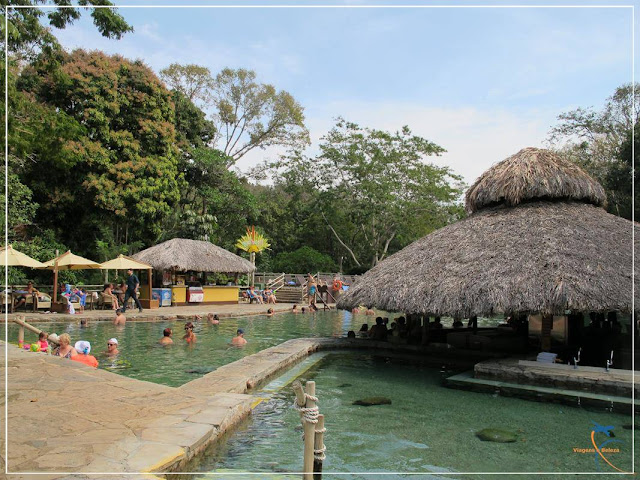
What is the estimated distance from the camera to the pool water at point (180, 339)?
32.6 ft

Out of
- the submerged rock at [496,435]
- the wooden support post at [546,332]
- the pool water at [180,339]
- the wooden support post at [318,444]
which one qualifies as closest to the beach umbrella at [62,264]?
the pool water at [180,339]

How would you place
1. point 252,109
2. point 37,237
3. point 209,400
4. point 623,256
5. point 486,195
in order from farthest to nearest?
1. point 252,109
2. point 37,237
3. point 486,195
4. point 623,256
5. point 209,400

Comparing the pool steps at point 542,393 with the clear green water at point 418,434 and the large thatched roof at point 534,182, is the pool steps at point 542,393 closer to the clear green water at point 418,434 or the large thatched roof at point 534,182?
the clear green water at point 418,434

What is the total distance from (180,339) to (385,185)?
21384mm

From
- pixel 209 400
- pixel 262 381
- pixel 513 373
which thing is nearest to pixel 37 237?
pixel 262 381

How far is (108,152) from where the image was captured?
23375 millimetres

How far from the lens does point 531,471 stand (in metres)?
5.24

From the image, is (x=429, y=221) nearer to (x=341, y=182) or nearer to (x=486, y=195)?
(x=341, y=182)

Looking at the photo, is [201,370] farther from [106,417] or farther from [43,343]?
[106,417]

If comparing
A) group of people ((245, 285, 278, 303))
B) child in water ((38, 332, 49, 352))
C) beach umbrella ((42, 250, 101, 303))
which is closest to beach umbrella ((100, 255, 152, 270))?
beach umbrella ((42, 250, 101, 303))

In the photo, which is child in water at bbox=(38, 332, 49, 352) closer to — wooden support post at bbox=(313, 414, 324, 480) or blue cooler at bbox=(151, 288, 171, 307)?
wooden support post at bbox=(313, 414, 324, 480)

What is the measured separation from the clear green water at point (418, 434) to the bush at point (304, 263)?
82.1 ft

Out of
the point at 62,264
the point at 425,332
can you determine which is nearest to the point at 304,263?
the point at 62,264

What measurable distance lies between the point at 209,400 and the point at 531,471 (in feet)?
12.6
